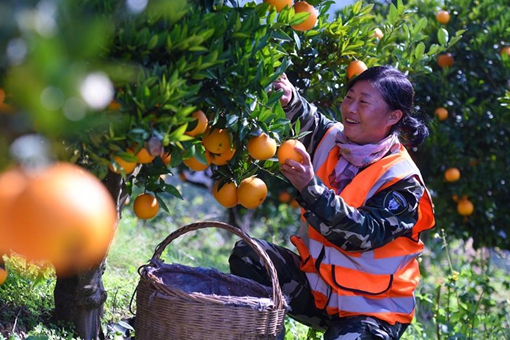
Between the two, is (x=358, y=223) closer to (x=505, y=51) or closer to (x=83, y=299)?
(x=83, y=299)

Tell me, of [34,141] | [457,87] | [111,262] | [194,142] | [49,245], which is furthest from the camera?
[457,87]

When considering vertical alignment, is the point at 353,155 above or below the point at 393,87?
below

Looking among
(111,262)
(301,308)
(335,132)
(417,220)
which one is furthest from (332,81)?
(111,262)

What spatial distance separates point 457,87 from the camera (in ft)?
16.3

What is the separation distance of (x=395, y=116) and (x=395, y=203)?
0.44 m

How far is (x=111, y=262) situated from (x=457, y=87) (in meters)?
2.70

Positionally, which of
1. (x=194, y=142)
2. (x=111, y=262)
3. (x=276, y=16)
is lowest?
(x=111, y=262)

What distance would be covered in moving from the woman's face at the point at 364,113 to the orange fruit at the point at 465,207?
7.38ft

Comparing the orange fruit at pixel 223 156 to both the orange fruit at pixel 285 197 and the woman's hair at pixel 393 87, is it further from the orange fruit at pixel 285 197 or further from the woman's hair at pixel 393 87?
the orange fruit at pixel 285 197

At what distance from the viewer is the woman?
2.54 metres

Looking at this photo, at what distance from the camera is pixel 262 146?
217 centimetres

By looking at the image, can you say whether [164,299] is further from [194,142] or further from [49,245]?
[49,245]

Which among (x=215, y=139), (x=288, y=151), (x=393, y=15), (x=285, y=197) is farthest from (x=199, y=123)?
(x=285, y=197)

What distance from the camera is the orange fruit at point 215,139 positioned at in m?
2.20
